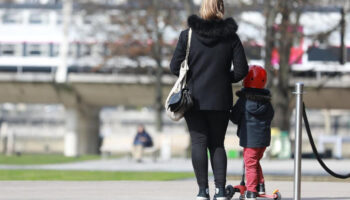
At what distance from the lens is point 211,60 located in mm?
9273

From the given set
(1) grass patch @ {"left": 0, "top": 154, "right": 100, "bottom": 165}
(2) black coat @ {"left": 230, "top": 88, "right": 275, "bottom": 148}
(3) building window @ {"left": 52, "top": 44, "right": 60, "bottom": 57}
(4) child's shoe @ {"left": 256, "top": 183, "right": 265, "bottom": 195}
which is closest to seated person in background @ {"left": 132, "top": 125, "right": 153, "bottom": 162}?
(1) grass patch @ {"left": 0, "top": 154, "right": 100, "bottom": 165}

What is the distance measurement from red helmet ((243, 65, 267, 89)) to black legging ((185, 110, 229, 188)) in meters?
0.54

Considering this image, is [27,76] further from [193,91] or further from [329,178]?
[193,91]

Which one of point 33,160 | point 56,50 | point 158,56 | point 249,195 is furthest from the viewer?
point 56,50

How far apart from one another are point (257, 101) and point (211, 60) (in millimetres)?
720

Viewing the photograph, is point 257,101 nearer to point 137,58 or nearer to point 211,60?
point 211,60

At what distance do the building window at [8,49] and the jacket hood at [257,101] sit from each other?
55.1 metres

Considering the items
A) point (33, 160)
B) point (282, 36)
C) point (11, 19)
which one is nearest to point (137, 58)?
point (282, 36)

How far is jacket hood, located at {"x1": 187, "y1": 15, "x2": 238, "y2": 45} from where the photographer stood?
9211mm

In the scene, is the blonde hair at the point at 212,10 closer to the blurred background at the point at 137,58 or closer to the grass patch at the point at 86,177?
the grass patch at the point at 86,177

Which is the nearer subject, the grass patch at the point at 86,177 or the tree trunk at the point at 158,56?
the grass patch at the point at 86,177

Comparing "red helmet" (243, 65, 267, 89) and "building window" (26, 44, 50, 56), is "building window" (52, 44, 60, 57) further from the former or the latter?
"red helmet" (243, 65, 267, 89)

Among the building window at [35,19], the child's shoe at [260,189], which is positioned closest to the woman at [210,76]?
the child's shoe at [260,189]

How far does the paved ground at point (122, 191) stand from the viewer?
408 inches
